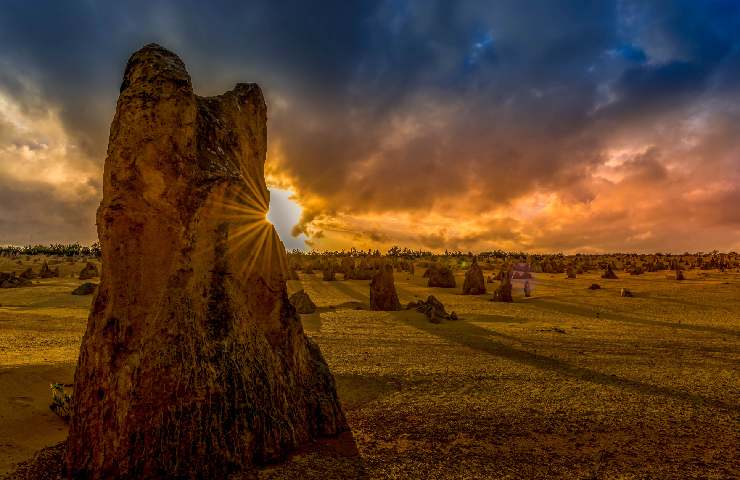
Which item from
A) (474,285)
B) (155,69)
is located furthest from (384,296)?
(155,69)

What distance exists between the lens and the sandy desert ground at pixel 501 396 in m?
4.47

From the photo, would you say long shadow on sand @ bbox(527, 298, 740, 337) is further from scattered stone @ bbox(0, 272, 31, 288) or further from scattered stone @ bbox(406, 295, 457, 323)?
scattered stone @ bbox(0, 272, 31, 288)

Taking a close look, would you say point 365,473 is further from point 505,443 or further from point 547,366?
point 547,366

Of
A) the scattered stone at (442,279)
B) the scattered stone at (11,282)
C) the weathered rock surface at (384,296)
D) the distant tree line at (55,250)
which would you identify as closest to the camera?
the weathered rock surface at (384,296)

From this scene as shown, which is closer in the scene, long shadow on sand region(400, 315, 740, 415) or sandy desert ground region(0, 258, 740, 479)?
sandy desert ground region(0, 258, 740, 479)

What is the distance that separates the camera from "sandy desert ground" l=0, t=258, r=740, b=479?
176 inches

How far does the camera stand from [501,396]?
6648 millimetres

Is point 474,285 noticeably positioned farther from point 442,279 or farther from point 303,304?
point 303,304

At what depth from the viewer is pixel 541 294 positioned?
977 inches

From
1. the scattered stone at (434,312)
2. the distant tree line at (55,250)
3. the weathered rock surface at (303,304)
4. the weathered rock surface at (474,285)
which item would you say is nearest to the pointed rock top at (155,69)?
the scattered stone at (434,312)

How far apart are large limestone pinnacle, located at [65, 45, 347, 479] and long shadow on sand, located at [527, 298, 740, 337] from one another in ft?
43.7

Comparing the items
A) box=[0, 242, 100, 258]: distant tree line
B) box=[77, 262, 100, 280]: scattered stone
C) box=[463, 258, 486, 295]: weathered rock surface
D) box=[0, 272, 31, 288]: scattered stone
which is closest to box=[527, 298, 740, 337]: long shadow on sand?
box=[463, 258, 486, 295]: weathered rock surface

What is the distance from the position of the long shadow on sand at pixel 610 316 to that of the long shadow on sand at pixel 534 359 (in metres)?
5.55

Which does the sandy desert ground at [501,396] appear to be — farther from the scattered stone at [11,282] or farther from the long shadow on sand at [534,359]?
the scattered stone at [11,282]
